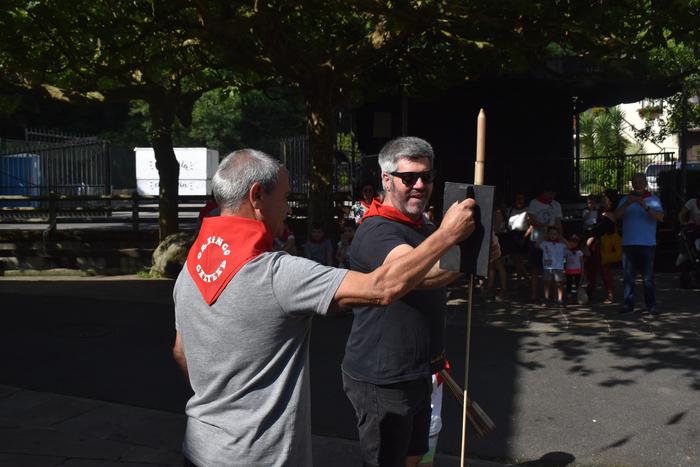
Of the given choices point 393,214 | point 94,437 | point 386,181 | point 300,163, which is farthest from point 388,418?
point 300,163

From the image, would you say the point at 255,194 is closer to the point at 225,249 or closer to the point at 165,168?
the point at 225,249

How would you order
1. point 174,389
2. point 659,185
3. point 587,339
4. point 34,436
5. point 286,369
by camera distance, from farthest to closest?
point 659,185, point 587,339, point 174,389, point 34,436, point 286,369

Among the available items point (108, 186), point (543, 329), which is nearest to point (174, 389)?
point (543, 329)

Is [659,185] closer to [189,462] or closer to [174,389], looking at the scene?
[174,389]

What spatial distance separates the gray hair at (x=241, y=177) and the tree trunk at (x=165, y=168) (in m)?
12.9

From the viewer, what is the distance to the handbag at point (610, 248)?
12.0 m

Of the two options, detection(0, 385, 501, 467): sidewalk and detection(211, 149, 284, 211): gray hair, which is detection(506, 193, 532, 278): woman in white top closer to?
detection(0, 385, 501, 467): sidewalk

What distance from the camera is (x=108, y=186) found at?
2141 cm

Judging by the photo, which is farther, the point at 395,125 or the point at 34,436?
the point at 395,125

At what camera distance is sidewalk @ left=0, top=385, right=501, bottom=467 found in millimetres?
5523

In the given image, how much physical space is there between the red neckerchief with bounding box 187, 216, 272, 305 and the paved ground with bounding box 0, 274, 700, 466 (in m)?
3.14

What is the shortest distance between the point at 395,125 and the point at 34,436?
→ 13.1m

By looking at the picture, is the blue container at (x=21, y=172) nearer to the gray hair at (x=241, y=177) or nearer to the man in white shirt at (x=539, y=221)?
the man in white shirt at (x=539, y=221)

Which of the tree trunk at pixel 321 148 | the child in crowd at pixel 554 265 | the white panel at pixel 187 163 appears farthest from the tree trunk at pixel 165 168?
the white panel at pixel 187 163
